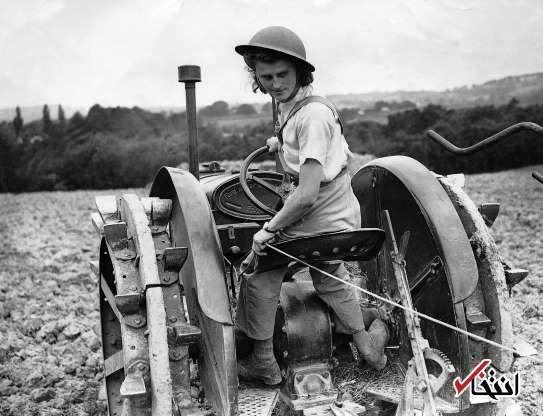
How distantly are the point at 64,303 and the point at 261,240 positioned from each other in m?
3.85

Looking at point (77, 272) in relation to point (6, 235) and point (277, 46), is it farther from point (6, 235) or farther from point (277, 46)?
point (277, 46)

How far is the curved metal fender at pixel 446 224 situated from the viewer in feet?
7.72

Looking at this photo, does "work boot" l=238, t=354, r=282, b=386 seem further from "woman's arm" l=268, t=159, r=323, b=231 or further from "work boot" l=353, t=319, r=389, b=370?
"woman's arm" l=268, t=159, r=323, b=231

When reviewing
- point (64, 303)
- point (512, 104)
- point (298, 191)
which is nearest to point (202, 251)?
point (298, 191)

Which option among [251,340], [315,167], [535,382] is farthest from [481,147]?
[535,382]

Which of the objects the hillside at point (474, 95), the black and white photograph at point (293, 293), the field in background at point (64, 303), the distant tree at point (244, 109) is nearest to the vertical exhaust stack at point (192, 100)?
the black and white photograph at point (293, 293)

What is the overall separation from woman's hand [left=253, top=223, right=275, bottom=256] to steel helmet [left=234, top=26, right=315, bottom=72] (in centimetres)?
67

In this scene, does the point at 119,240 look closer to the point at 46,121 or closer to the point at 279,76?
the point at 279,76

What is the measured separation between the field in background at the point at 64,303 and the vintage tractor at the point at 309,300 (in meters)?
0.31

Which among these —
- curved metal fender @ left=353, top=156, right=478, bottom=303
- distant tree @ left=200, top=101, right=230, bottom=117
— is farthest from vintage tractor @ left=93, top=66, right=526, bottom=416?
distant tree @ left=200, top=101, right=230, bottom=117

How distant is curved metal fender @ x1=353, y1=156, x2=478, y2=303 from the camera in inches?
92.7

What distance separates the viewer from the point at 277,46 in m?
2.28

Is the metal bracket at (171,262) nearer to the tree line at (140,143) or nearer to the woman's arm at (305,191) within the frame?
the woman's arm at (305,191)

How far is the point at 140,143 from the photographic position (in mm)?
12938
